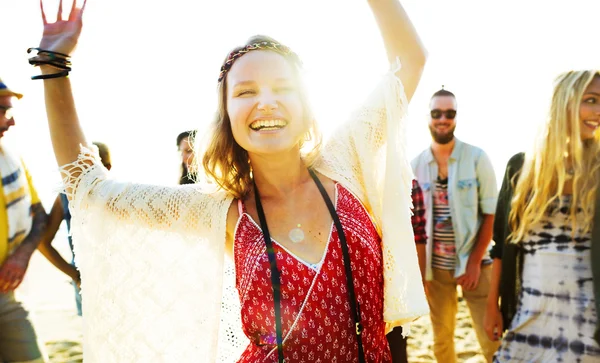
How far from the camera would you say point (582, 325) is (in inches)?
100.0

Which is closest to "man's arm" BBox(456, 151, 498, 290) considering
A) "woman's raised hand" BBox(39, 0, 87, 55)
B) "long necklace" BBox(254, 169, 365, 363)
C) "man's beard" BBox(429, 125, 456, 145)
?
"man's beard" BBox(429, 125, 456, 145)

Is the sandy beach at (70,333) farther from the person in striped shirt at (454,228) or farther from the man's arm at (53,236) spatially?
the person in striped shirt at (454,228)

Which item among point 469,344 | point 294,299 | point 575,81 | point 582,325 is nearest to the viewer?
point 294,299

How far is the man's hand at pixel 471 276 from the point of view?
4477 millimetres

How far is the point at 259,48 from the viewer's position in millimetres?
1903

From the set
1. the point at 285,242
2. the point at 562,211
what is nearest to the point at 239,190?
the point at 285,242

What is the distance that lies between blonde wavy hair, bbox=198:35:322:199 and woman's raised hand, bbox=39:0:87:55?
1.71ft

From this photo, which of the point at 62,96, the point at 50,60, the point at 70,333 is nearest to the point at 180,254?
the point at 62,96

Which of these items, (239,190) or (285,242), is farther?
(239,190)

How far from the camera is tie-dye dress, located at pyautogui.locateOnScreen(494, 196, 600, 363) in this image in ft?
8.34

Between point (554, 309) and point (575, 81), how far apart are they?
117 cm

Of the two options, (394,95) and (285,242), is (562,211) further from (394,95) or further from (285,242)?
(285,242)

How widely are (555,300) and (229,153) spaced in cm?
176

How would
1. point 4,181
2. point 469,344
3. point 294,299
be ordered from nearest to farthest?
point 294,299
point 4,181
point 469,344
